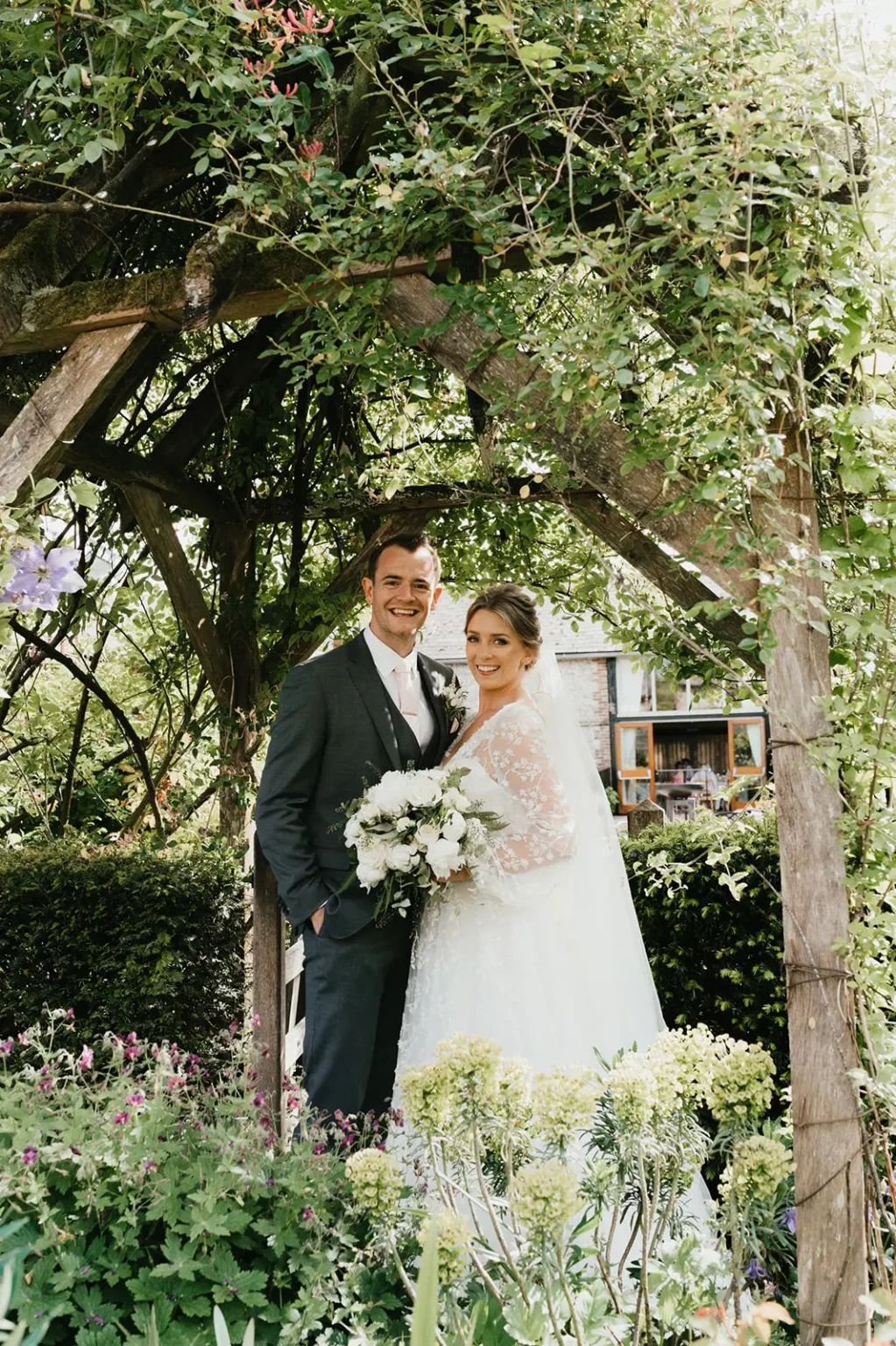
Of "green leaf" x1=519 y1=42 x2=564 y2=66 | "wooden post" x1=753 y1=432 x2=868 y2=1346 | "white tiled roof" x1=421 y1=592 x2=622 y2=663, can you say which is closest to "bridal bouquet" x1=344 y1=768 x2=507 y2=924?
"wooden post" x1=753 y1=432 x2=868 y2=1346

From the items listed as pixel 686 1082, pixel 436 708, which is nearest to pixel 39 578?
pixel 686 1082

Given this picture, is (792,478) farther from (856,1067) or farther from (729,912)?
(729,912)

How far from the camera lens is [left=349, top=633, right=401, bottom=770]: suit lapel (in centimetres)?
359

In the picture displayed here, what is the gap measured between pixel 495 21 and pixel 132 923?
12.3 feet

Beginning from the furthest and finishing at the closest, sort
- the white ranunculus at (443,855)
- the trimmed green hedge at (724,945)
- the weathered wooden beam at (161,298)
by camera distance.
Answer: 1. the trimmed green hedge at (724,945)
2. the white ranunculus at (443,855)
3. the weathered wooden beam at (161,298)

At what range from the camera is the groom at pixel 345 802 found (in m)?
3.40

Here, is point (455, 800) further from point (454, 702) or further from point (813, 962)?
point (813, 962)

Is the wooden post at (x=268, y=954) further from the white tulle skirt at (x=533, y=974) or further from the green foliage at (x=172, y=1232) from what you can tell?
the green foliage at (x=172, y=1232)

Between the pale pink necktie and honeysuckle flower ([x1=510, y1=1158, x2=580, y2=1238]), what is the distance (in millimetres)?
2093

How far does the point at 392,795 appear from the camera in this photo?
3229mm

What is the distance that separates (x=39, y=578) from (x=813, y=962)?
1813mm

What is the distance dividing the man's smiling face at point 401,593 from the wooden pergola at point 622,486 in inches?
21.0

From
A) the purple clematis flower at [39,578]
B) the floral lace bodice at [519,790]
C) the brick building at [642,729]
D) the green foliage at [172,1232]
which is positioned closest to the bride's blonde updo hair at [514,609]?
the floral lace bodice at [519,790]

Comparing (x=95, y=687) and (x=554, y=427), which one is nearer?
(x=554, y=427)
